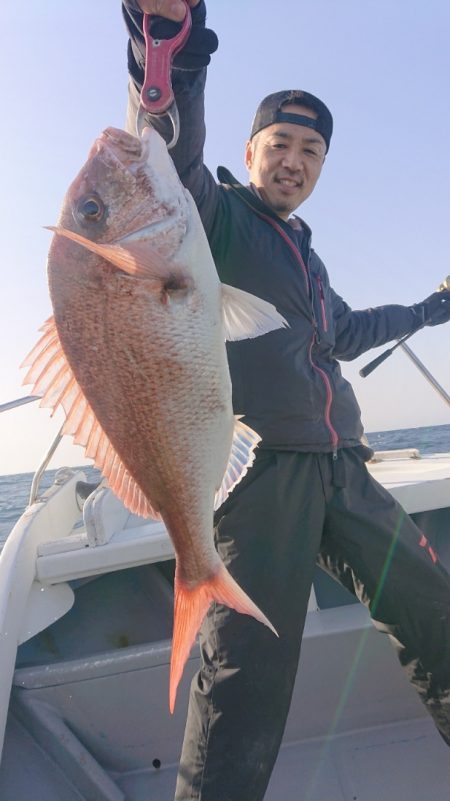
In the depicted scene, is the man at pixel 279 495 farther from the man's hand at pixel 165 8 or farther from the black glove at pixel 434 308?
the black glove at pixel 434 308

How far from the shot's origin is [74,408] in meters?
1.54

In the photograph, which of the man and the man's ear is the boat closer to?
the man

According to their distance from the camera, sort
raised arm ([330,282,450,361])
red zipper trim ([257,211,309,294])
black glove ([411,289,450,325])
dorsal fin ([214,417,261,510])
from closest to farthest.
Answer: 1. dorsal fin ([214,417,261,510])
2. red zipper trim ([257,211,309,294])
3. raised arm ([330,282,450,361])
4. black glove ([411,289,450,325])

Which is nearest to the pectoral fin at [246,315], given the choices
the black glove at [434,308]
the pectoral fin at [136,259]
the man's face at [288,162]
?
the pectoral fin at [136,259]

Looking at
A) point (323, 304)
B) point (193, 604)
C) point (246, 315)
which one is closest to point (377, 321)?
point (323, 304)

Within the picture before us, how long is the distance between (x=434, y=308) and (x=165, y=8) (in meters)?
2.30

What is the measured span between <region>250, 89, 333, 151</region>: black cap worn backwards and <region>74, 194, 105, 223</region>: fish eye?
4.06 feet

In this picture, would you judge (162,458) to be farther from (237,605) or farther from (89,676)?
(89,676)

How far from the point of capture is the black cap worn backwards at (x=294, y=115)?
7.93 ft

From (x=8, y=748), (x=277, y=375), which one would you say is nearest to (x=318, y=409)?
(x=277, y=375)

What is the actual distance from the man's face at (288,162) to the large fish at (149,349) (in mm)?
966

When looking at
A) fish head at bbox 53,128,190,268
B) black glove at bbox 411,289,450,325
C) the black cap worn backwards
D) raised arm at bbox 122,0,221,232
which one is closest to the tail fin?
fish head at bbox 53,128,190,268

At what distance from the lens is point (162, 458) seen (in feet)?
4.99

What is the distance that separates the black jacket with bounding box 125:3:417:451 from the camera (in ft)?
6.70
